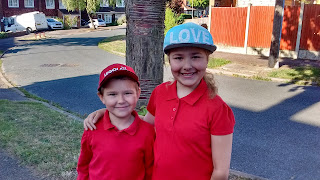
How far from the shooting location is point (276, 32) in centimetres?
1181

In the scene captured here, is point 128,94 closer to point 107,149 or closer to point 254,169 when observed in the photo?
point 107,149

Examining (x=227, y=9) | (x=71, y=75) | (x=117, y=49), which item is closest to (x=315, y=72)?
(x=227, y=9)

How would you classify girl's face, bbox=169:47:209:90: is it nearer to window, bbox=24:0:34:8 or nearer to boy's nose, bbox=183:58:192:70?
boy's nose, bbox=183:58:192:70

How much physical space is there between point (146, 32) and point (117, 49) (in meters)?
15.8

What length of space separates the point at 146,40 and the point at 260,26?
44.2 feet

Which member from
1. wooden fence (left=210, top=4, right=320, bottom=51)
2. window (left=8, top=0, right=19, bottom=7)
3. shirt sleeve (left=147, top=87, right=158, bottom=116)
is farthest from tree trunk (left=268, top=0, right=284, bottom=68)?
window (left=8, top=0, right=19, bottom=7)

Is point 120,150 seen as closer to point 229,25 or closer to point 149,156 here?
point 149,156

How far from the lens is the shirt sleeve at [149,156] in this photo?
6.72ft

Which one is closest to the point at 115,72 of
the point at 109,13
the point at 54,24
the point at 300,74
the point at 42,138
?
the point at 42,138

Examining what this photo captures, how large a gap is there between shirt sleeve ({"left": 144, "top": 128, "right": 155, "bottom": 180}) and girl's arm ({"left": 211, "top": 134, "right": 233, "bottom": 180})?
0.45 m

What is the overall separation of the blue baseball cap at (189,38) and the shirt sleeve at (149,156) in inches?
24.7

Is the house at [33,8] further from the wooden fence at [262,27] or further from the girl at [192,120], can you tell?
the girl at [192,120]

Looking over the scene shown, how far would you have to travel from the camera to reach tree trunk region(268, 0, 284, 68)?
11.6 metres

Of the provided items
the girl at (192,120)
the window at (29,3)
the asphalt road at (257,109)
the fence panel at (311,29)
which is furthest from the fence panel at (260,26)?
the window at (29,3)
